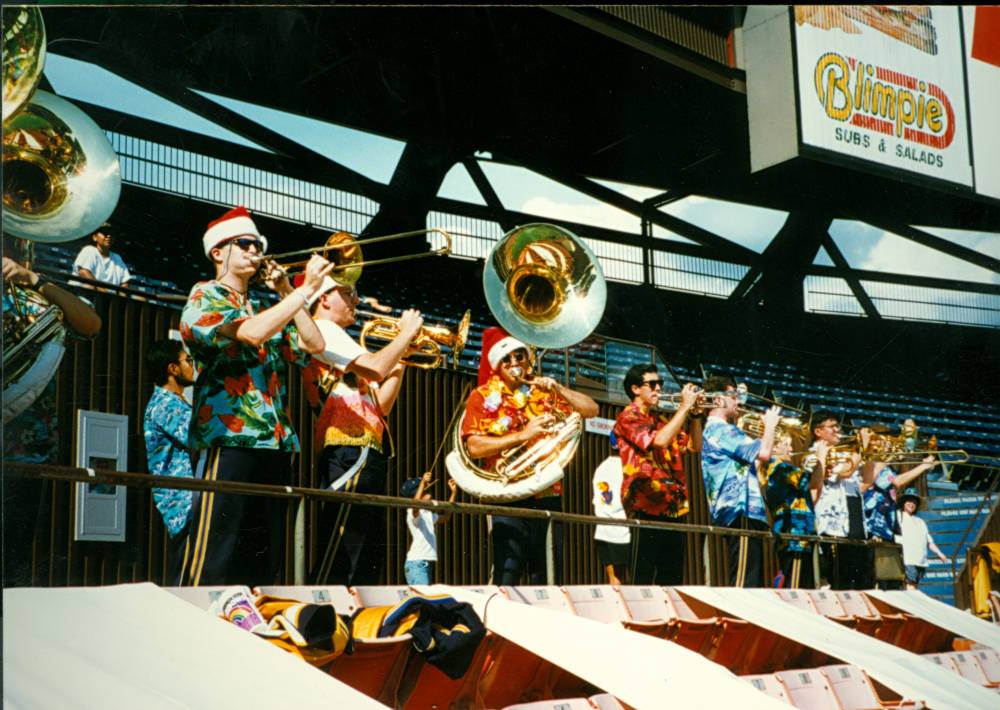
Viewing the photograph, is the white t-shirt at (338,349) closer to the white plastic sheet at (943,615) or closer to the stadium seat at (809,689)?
the stadium seat at (809,689)

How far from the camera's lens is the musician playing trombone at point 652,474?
188 inches

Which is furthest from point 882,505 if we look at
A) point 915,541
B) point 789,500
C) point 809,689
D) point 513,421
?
point 513,421

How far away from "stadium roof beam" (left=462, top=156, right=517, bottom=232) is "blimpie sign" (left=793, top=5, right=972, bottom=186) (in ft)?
5.23

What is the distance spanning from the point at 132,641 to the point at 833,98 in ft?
14.1

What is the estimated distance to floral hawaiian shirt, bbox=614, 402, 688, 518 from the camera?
15.8 ft

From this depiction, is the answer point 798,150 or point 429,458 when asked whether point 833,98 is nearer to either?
point 798,150

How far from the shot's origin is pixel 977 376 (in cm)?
572

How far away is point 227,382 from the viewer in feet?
10.5

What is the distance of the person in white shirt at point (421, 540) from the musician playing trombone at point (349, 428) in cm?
95

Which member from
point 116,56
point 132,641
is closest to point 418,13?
point 116,56

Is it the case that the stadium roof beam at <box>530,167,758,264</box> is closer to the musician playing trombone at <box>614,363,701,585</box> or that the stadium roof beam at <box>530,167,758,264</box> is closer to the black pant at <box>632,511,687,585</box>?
the musician playing trombone at <box>614,363,701,585</box>

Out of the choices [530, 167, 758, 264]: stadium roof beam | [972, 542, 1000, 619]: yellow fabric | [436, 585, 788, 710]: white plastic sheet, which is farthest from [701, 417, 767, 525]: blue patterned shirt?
[436, 585, 788, 710]: white plastic sheet

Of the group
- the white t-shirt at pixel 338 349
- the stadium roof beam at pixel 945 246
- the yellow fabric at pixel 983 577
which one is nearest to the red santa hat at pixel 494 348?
the white t-shirt at pixel 338 349

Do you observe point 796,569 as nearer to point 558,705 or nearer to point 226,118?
point 558,705
